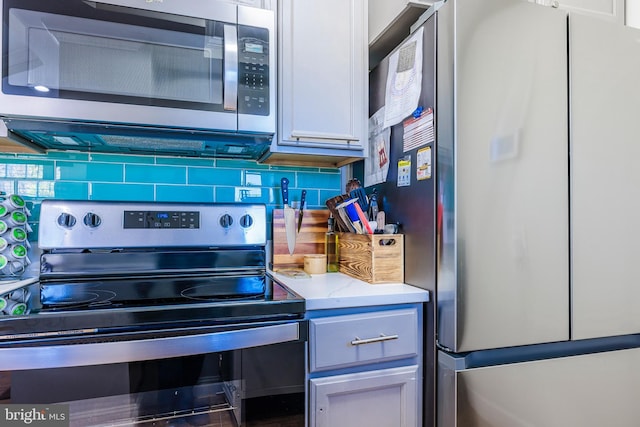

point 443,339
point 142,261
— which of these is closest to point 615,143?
point 443,339

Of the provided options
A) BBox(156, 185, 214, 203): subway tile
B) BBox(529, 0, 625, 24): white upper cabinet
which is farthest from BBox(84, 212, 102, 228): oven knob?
BBox(529, 0, 625, 24): white upper cabinet

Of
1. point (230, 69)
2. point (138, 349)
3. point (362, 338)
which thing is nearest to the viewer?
point (138, 349)

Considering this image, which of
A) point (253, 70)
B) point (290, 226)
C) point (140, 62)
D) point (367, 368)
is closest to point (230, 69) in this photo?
point (253, 70)

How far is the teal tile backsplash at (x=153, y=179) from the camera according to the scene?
144 cm

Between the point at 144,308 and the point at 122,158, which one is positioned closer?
the point at 144,308

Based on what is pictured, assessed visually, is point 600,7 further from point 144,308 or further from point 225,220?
point 144,308

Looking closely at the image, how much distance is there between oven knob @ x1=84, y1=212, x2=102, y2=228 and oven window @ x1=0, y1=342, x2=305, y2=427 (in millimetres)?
681

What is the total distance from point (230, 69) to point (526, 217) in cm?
110

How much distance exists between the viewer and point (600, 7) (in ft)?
4.85

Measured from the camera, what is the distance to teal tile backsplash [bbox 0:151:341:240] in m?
1.44

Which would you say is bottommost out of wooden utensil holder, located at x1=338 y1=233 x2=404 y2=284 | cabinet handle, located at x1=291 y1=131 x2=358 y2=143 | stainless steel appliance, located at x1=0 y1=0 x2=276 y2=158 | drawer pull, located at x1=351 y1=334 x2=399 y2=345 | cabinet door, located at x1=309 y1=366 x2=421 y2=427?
cabinet door, located at x1=309 y1=366 x2=421 y2=427

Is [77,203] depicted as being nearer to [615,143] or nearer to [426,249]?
[426,249]

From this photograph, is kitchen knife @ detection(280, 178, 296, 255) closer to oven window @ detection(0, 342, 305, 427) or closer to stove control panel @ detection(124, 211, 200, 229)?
stove control panel @ detection(124, 211, 200, 229)

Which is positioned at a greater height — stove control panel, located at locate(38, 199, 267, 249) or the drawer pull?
stove control panel, located at locate(38, 199, 267, 249)
